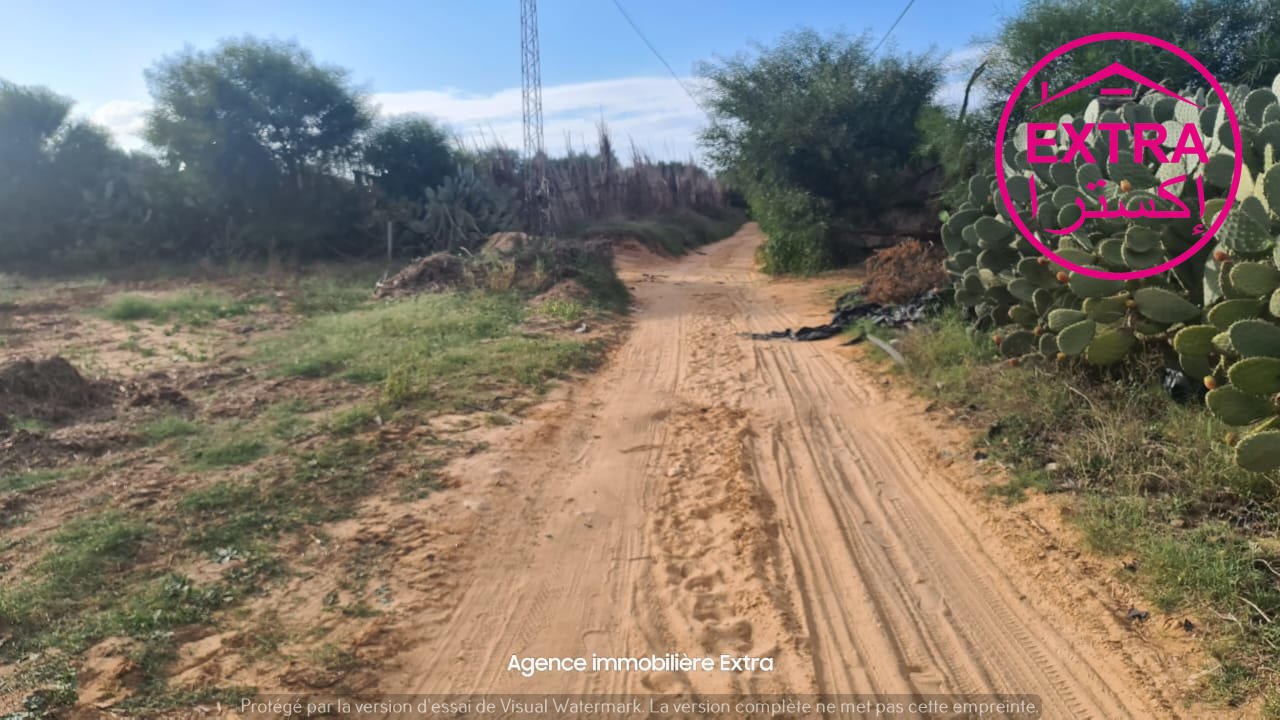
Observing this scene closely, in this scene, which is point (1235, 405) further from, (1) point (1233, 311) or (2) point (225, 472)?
(2) point (225, 472)

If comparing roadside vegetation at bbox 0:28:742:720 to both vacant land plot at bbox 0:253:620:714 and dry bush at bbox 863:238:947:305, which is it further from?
dry bush at bbox 863:238:947:305

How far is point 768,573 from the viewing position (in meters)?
3.79

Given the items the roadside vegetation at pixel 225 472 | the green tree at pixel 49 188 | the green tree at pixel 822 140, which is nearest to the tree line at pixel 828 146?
the green tree at pixel 822 140

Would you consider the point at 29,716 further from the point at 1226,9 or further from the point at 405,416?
the point at 1226,9

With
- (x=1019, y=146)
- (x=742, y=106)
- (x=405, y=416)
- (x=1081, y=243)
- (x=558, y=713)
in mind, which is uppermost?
(x=742, y=106)

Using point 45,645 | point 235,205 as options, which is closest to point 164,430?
point 45,645

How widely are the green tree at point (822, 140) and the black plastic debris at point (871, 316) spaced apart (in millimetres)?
6079

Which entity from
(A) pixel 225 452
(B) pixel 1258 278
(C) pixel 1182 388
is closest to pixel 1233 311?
(B) pixel 1258 278

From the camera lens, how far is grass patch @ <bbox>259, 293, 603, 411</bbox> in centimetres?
691

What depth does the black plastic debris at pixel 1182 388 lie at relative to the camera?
4859 millimetres

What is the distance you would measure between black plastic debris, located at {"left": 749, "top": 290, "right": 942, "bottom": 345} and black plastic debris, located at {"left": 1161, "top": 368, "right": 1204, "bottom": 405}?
3606 mm

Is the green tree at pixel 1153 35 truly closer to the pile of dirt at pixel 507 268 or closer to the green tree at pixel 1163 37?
the green tree at pixel 1163 37

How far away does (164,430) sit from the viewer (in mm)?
5887

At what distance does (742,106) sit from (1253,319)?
1388cm
